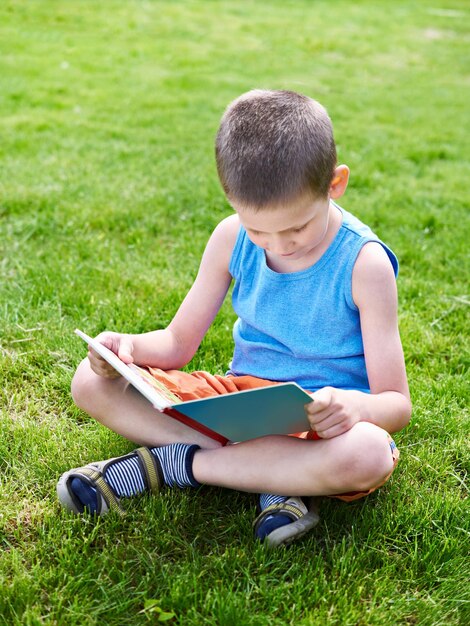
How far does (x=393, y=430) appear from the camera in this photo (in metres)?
2.09

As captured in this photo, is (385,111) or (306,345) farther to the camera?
(385,111)

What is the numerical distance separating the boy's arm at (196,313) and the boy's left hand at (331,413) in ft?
1.89

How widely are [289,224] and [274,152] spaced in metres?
0.18

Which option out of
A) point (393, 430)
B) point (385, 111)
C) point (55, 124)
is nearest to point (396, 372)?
point (393, 430)

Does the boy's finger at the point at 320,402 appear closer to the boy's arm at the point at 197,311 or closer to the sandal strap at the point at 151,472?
the sandal strap at the point at 151,472

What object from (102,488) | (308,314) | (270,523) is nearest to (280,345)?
(308,314)

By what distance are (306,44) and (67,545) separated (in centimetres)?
1024

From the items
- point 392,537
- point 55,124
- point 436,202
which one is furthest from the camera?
point 55,124

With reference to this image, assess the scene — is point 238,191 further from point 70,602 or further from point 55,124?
point 55,124

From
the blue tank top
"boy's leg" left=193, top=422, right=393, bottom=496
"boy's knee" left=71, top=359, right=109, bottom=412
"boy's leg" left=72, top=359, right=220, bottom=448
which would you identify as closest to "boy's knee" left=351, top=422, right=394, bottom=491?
"boy's leg" left=193, top=422, right=393, bottom=496

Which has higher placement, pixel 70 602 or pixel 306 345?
pixel 306 345

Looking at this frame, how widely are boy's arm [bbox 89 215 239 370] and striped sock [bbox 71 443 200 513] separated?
30 cm

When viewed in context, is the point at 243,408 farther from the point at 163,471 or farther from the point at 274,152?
the point at 274,152

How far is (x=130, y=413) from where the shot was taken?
2182mm
